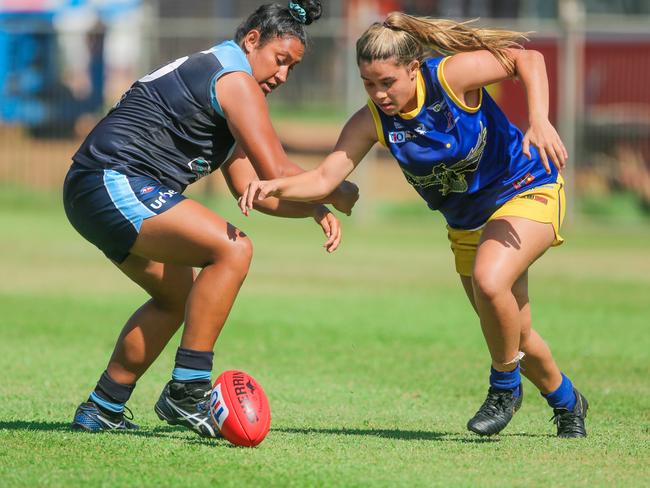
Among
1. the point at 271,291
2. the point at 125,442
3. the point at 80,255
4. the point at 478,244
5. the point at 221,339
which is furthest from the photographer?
the point at 80,255

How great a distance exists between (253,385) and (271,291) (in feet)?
22.0

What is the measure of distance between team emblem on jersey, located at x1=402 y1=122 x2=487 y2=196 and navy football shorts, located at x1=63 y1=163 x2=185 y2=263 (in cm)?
128

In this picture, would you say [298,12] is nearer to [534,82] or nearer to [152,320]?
[534,82]

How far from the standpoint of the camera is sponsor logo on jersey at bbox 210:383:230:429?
5574mm

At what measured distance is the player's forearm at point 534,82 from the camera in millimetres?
5879

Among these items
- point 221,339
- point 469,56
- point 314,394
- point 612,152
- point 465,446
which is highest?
point 469,56

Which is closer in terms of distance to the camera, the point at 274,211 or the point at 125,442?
the point at 125,442

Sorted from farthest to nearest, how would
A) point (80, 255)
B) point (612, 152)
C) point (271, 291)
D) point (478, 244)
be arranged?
point (612, 152), point (80, 255), point (271, 291), point (478, 244)

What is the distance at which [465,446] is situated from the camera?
5773 millimetres

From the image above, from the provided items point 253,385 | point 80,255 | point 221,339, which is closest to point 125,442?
point 253,385

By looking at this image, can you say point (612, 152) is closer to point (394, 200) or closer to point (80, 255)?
point (394, 200)

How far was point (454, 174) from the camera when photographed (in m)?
6.15

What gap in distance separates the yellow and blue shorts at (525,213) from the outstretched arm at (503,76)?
15 centimetres

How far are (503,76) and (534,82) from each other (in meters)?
0.17
